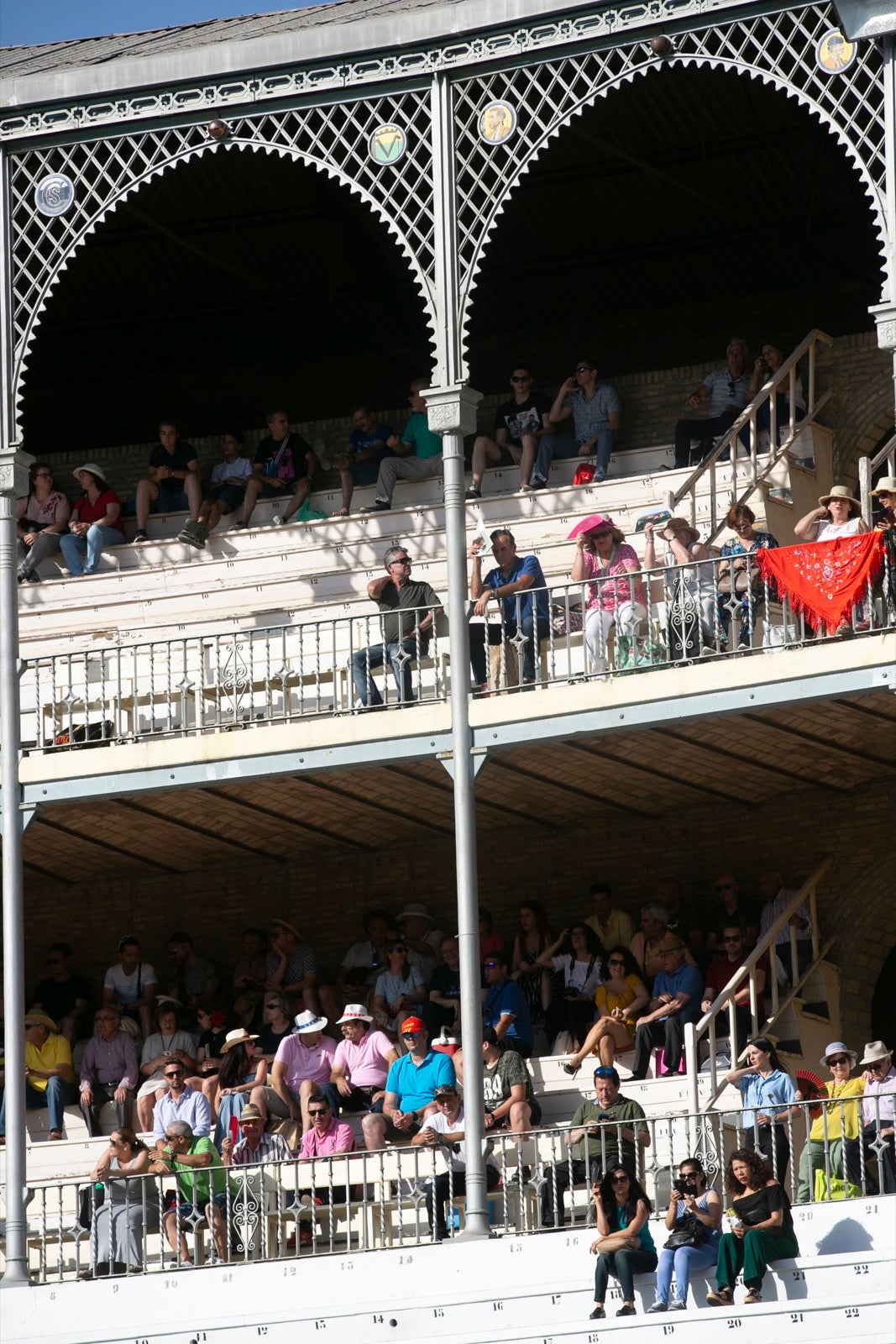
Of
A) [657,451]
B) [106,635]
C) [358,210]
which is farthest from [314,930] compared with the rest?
[358,210]

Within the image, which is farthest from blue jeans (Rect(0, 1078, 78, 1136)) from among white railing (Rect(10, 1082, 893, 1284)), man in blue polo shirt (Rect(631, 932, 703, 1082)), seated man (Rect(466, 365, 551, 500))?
seated man (Rect(466, 365, 551, 500))

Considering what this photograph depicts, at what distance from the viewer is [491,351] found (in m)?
24.6

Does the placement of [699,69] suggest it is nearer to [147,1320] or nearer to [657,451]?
[657,451]

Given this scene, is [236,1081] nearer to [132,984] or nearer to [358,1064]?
[358,1064]

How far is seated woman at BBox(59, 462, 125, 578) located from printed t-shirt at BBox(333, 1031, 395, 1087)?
5666mm

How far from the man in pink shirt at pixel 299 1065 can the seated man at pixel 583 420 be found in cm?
535

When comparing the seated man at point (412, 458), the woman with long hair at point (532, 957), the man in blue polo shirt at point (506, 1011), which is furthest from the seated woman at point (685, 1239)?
the seated man at point (412, 458)

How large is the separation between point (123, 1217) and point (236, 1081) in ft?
6.65

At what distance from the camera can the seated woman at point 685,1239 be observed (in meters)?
15.0

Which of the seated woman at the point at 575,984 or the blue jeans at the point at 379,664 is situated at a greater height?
the blue jeans at the point at 379,664

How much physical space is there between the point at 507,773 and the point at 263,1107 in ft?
10.7

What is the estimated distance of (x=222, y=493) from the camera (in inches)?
→ 899

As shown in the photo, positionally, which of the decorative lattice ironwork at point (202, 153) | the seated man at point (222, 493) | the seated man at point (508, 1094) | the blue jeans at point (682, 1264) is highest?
the decorative lattice ironwork at point (202, 153)

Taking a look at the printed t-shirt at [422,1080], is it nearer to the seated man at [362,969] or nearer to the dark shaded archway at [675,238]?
the seated man at [362,969]
